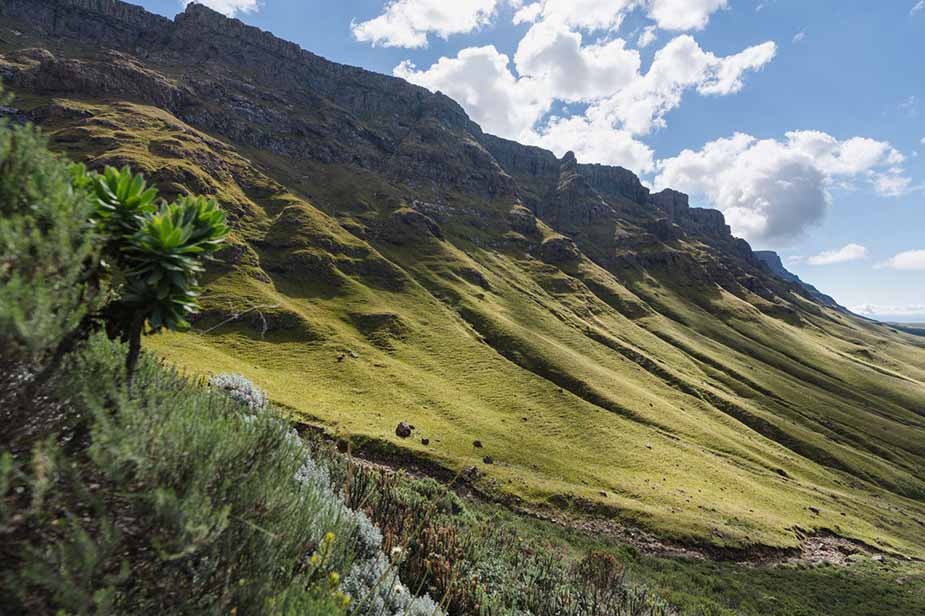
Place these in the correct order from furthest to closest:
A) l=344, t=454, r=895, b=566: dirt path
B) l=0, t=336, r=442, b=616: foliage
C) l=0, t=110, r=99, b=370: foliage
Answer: l=344, t=454, r=895, b=566: dirt path < l=0, t=110, r=99, b=370: foliage < l=0, t=336, r=442, b=616: foliage

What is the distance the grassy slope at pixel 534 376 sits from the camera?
6056 cm

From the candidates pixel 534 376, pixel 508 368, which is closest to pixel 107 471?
pixel 534 376

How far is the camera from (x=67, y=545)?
13.3 feet

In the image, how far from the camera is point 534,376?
95.1 meters

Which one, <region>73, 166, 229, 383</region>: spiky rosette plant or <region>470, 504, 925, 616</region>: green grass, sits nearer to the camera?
<region>73, 166, 229, 383</region>: spiky rosette plant

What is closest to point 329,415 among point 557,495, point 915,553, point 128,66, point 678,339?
point 557,495

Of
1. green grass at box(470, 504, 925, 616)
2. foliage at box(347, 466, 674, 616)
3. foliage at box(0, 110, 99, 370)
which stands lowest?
green grass at box(470, 504, 925, 616)

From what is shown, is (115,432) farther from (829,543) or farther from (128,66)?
(128,66)

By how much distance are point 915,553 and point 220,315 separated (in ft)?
424

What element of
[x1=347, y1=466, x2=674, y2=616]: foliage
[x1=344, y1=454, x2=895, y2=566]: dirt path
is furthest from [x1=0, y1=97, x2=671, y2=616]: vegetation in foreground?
[x1=344, y1=454, x2=895, y2=566]: dirt path

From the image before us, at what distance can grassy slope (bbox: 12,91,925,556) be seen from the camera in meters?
60.6

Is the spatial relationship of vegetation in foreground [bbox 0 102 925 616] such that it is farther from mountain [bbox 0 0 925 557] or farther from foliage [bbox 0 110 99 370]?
mountain [bbox 0 0 925 557]

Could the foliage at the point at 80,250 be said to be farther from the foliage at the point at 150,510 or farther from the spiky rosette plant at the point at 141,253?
the foliage at the point at 150,510

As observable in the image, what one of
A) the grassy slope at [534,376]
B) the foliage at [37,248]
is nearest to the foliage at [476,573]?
the foliage at [37,248]
